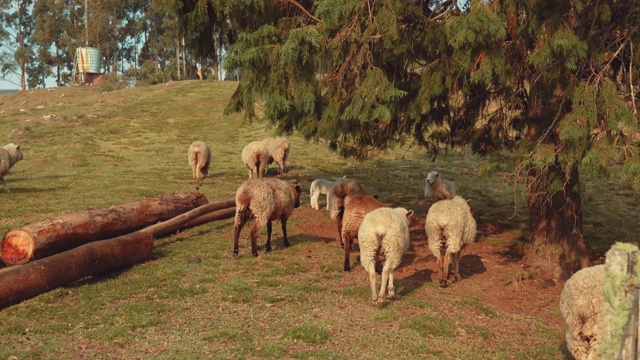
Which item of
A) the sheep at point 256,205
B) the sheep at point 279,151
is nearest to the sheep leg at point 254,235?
the sheep at point 256,205

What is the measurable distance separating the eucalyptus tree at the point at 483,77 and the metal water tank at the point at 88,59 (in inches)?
2548

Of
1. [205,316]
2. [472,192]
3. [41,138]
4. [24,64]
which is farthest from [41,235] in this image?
[24,64]

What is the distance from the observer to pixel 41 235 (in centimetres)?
1003

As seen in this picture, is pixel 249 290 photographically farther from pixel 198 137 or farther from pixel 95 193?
pixel 198 137

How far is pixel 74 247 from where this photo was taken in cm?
1090

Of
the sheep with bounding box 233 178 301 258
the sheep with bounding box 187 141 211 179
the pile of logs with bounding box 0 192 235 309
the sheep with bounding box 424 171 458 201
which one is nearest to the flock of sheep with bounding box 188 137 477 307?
the sheep with bounding box 233 178 301 258

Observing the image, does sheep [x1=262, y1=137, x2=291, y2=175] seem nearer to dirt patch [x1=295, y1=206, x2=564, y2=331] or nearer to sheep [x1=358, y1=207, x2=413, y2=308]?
dirt patch [x1=295, y1=206, x2=564, y2=331]

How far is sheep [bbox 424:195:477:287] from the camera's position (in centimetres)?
1058

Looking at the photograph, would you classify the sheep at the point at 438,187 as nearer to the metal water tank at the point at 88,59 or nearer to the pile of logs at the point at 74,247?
the pile of logs at the point at 74,247

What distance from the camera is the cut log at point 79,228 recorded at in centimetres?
989

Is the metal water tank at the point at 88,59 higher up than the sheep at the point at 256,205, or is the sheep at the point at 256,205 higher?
the metal water tank at the point at 88,59

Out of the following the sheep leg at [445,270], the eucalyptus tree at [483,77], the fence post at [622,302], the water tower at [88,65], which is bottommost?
the sheep leg at [445,270]

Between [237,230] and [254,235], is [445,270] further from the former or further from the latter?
[237,230]

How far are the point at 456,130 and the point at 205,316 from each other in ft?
25.2
